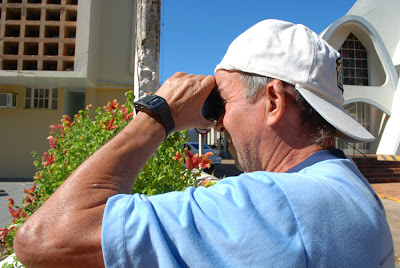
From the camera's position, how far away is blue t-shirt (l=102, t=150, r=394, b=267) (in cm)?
65

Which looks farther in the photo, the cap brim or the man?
the cap brim

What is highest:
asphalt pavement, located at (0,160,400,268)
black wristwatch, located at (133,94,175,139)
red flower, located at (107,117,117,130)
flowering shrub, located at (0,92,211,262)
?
black wristwatch, located at (133,94,175,139)

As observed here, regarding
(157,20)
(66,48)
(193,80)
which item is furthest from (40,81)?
(193,80)

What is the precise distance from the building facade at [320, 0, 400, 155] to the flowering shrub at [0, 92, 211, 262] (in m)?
11.8

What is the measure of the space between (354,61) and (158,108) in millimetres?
15084

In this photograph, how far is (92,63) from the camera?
943cm

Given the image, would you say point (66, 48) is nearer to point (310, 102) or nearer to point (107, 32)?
point (107, 32)

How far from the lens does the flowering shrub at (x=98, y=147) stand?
8.07ft

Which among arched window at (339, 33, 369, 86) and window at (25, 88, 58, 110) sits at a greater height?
arched window at (339, 33, 369, 86)

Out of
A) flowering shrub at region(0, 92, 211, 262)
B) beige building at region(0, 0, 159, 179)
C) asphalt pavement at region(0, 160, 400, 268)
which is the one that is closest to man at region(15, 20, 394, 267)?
flowering shrub at region(0, 92, 211, 262)

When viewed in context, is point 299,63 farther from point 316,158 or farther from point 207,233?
point 207,233

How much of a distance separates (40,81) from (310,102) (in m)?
10.4

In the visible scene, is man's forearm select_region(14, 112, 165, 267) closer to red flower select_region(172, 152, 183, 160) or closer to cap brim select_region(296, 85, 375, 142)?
cap brim select_region(296, 85, 375, 142)

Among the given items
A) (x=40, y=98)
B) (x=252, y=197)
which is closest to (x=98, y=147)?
(x=252, y=197)
